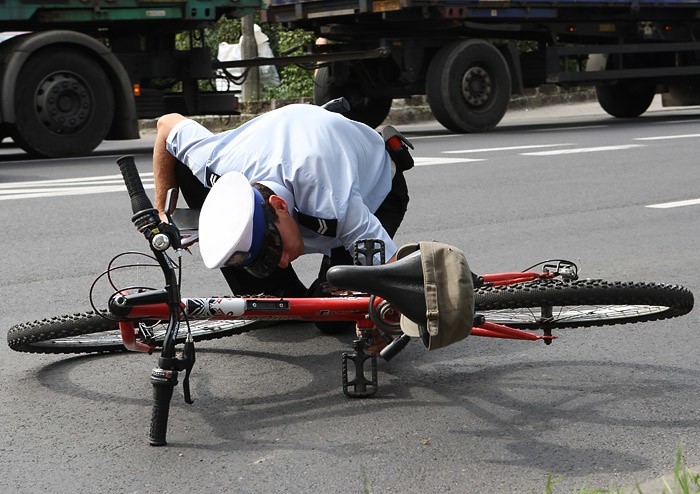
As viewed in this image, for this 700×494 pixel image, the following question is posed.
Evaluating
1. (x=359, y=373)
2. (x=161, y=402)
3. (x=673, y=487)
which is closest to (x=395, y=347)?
(x=359, y=373)

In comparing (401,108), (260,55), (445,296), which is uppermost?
(445,296)

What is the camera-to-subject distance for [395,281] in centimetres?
341

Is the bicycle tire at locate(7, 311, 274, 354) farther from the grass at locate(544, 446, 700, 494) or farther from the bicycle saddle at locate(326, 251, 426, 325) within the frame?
the grass at locate(544, 446, 700, 494)

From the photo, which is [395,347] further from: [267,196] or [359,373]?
[267,196]

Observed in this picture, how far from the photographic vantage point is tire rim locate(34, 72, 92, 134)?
13.0m

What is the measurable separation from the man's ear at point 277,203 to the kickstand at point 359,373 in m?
0.49

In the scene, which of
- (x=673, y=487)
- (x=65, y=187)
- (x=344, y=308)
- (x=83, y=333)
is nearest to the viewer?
(x=673, y=487)

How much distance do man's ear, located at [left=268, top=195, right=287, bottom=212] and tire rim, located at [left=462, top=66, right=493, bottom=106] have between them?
12.7m

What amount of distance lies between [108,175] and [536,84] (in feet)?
26.9

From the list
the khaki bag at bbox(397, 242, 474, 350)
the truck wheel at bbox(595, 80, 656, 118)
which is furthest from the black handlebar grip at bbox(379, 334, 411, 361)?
the truck wheel at bbox(595, 80, 656, 118)

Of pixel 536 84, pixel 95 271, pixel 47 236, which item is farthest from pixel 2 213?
pixel 536 84

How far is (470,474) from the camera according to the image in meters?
3.26

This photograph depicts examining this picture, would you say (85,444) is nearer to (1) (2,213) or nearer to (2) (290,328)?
(2) (290,328)

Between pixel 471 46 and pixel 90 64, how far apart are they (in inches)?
205
